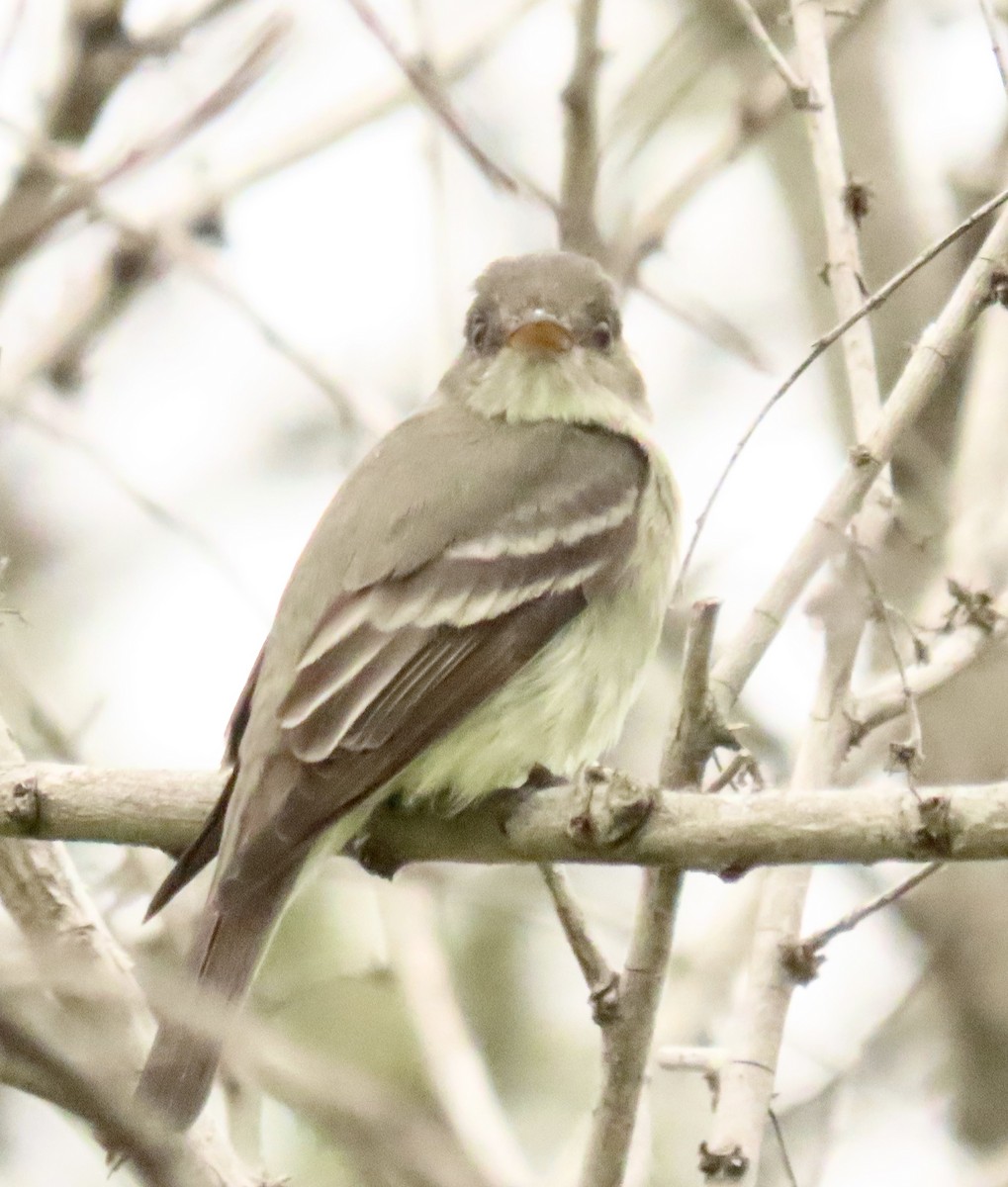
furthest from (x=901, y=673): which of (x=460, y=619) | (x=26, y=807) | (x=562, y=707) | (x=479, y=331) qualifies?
(x=479, y=331)

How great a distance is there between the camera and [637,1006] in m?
3.07

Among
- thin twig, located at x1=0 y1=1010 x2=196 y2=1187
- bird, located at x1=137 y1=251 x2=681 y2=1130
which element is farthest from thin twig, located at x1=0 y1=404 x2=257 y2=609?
thin twig, located at x1=0 y1=1010 x2=196 y2=1187

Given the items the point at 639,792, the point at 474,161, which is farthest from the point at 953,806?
the point at 474,161

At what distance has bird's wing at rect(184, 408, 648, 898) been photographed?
3480 mm

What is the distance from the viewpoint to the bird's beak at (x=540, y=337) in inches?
180

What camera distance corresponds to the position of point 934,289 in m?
6.43

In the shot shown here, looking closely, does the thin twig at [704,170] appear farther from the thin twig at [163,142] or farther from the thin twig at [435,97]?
the thin twig at [163,142]

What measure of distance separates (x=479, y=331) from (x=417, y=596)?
1148mm

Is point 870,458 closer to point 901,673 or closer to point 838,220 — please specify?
point 901,673

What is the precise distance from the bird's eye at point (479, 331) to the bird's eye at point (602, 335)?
0.26 meters

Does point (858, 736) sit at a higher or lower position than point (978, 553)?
lower

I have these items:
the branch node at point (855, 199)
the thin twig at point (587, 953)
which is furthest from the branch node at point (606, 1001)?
the branch node at point (855, 199)

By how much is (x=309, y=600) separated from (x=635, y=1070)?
1326mm

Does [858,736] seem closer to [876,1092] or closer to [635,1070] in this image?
[635,1070]
